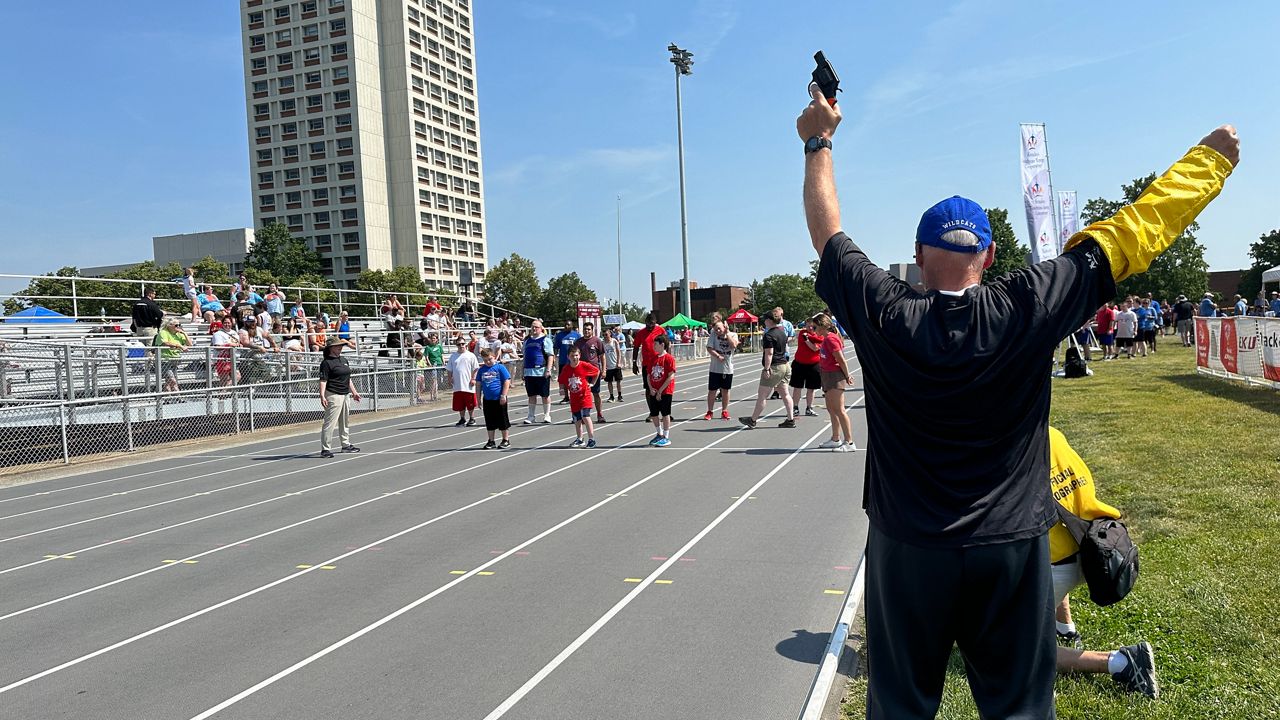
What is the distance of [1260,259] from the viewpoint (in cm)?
8675

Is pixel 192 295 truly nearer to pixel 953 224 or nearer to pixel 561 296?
pixel 953 224

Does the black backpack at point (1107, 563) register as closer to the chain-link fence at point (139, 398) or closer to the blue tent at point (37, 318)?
the chain-link fence at point (139, 398)

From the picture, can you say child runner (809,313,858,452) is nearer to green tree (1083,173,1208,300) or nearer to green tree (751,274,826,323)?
green tree (1083,173,1208,300)

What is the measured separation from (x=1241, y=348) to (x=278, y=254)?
268ft

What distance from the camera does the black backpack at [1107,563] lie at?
127 inches

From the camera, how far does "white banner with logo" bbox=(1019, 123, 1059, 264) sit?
58.3 ft

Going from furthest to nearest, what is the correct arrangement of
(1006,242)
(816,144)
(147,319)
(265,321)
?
1. (1006,242)
2. (265,321)
3. (147,319)
4. (816,144)

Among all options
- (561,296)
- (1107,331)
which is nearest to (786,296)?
(561,296)

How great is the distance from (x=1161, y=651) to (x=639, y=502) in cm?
564

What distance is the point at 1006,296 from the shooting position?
2.17 m

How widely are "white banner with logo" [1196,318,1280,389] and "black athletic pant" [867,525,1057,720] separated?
14.4 metres

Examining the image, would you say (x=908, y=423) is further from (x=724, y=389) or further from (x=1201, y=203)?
(x=724, y=389)

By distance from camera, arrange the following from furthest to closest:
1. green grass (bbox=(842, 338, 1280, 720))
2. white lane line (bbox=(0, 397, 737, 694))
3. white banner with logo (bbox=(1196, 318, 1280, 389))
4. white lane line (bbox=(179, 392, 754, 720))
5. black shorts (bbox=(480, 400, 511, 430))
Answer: black shorts (bbox=(480, 400, 511, 430))
white banner with logo (bbox=(1196, 318, 1280, 389))
white lane line (bbox=(0, 397, 737, 694))
white lane line (bbox=(179, 392, 754, 720))
green grass (bbox=(842, 338, 1280, 720))

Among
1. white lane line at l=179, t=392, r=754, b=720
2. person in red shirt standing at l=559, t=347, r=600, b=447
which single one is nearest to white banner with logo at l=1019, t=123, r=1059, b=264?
person in red shirt standing at l=559, t=347, r=600, b=447
